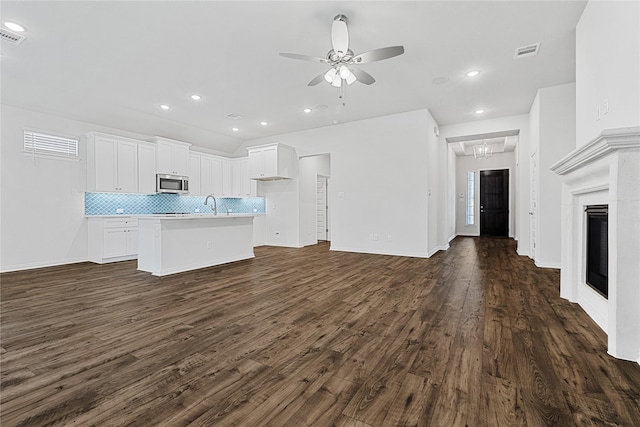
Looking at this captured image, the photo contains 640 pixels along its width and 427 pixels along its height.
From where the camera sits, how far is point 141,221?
15.1 feet

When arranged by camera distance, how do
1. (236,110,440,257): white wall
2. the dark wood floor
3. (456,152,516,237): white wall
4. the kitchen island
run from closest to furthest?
the dark wood floor → the kitchen island → (236,110,440,257): white wall → (456,152,516,237): white wall

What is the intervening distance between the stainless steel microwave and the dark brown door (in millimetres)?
9683

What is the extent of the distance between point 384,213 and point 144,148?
5.51 metres

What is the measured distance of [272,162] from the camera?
7.18 metres

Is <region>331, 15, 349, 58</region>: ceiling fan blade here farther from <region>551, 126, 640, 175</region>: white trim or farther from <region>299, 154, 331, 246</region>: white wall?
<region>299, 154, 331, 246</region>: white wall

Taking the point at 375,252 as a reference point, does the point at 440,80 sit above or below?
above

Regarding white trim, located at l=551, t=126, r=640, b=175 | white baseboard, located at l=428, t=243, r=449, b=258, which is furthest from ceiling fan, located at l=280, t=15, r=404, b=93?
white baseboard, located at l=428, t=243, r=449, b=258

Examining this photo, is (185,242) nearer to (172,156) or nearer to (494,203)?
(172,156)

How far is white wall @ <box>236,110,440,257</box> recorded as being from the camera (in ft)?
19.0

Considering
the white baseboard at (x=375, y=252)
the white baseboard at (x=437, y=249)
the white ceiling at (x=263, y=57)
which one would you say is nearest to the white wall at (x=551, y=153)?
the white ceiling at (x=263, y=57)

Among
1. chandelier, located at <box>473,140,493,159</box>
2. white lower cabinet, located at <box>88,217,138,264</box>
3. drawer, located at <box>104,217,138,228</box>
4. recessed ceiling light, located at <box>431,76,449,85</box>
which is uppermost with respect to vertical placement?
recessed ceiling light, located at <box>431,76,449,85</box>

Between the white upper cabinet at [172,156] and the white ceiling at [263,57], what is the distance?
0.68 m

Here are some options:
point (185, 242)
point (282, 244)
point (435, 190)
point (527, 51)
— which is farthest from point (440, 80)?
point (282, 244)

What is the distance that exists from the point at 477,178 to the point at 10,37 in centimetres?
1166
